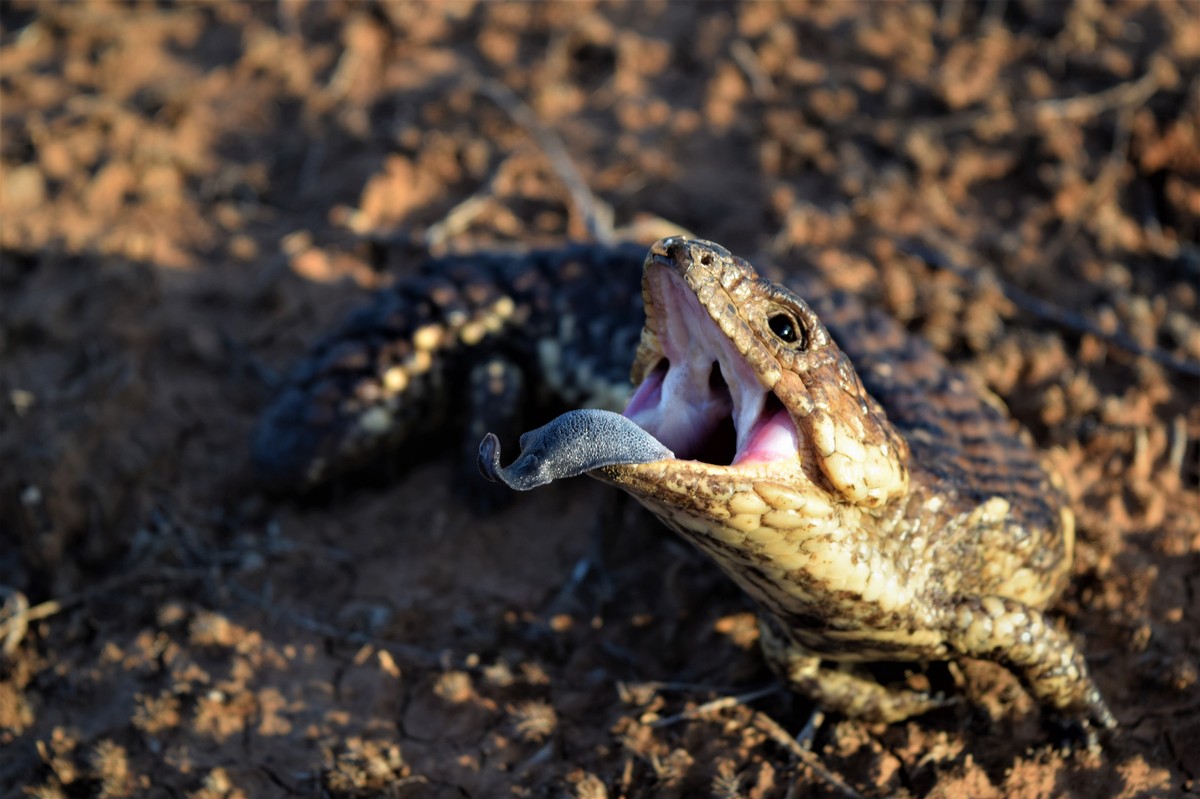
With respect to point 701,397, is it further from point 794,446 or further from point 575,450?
point 575,450

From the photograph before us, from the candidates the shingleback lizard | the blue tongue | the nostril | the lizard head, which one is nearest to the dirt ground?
the shingleback lizard

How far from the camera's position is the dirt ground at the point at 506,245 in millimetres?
3264

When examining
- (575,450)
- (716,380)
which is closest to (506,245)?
(716,380)

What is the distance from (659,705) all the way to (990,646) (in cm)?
99

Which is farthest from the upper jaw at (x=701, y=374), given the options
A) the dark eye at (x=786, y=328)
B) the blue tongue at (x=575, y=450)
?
the blue tongue at (x=575, y=450)

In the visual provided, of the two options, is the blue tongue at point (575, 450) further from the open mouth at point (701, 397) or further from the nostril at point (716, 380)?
the nostril at point (716, 380)

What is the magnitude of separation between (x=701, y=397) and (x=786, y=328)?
272 millimetres

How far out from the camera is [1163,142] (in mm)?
5191

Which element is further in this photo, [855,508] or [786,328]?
[855,508]

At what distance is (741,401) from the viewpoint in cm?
259

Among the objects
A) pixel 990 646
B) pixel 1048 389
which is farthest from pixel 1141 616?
pixel 1048 389

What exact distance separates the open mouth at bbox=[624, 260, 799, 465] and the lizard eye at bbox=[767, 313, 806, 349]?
11 centimetres

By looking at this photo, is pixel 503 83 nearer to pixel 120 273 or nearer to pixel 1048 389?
pixel 120 273

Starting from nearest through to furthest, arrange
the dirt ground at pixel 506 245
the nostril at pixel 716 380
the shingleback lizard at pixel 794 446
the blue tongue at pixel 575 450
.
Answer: the blue tongue at pixel 575 450 < the shingleback lizard at pixel 794 446 < the nostril at pixel 716 380 < the dirt ground at pixel 506 245
